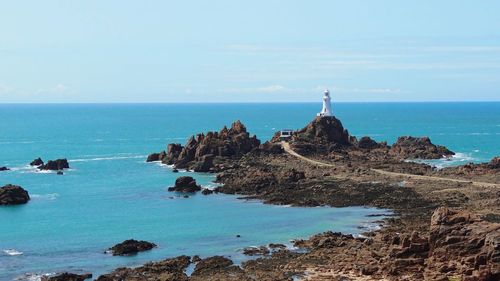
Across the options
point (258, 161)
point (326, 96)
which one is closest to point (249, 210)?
point (258, 161)

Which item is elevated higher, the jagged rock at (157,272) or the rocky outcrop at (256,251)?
the rocky outcrop at (256,251)

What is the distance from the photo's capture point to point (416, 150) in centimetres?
11488

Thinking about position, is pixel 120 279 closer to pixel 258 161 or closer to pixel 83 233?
pixel 83 233

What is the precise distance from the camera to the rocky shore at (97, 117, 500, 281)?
139 feet

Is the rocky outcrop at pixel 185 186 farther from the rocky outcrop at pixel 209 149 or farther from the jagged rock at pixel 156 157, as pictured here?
the jagged rock at pixel 156 157

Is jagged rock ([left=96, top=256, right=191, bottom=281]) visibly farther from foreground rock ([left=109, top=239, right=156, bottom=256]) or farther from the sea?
foreground rock ([left=109, top=239, right=156, bottom=256])

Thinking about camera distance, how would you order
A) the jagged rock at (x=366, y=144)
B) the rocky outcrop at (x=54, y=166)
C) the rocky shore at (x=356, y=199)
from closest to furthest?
the rocky shore at (x=356, y=199)
the rocky outcrop at (x=54, y=166)
the jagged rock at (x=366, y=144)

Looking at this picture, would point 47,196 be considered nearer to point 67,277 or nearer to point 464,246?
point 67,277

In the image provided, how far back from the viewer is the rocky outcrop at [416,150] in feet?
367

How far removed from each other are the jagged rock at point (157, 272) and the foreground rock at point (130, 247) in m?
4.66

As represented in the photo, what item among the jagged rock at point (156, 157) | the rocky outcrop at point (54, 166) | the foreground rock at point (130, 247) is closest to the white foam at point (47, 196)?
the rocky outcrop at point (54, 166)

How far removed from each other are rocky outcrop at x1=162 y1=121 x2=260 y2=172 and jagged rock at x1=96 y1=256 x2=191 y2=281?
52.0 m

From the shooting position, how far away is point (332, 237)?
53312 mm

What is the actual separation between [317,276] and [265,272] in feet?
12.0
